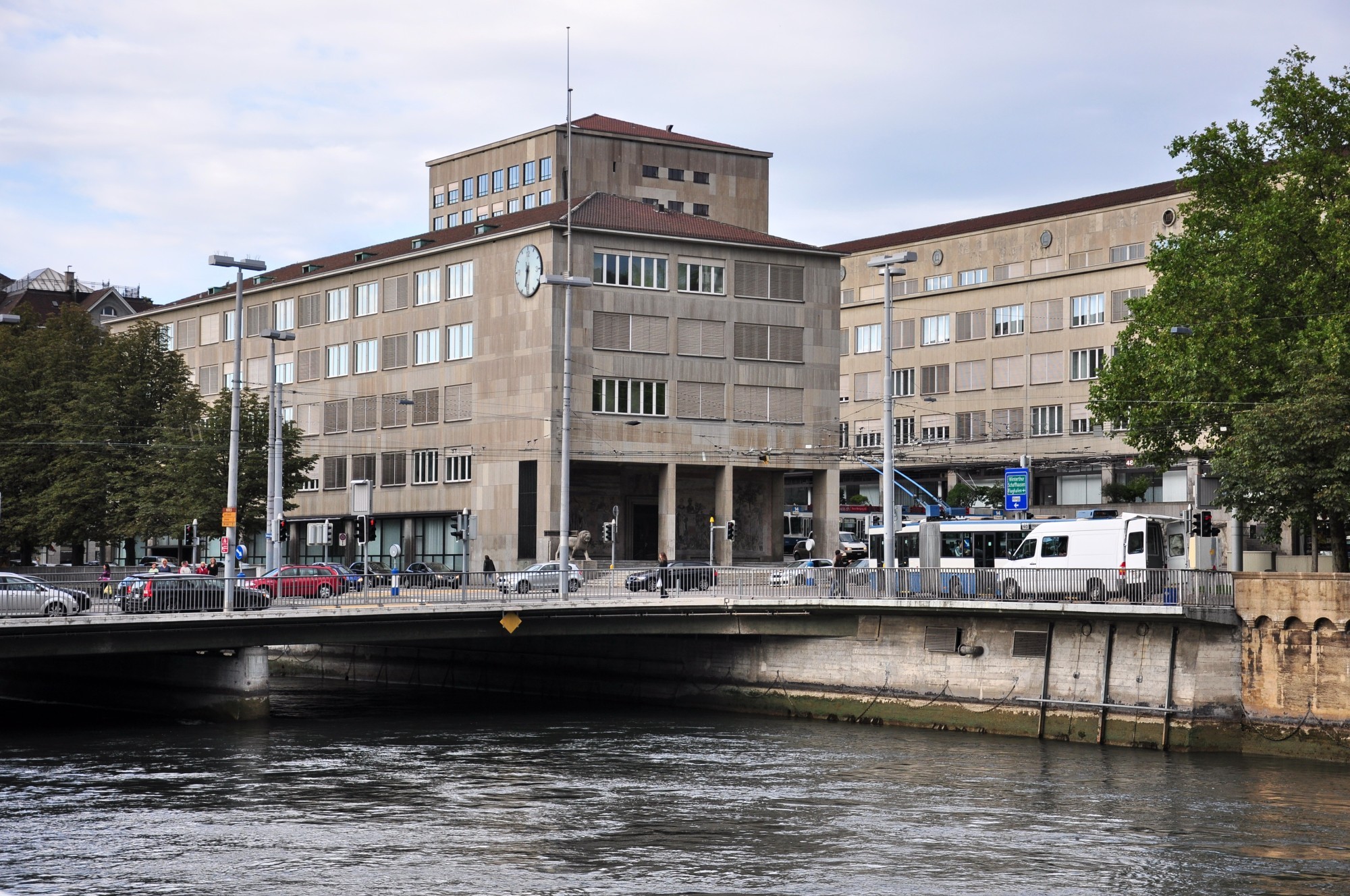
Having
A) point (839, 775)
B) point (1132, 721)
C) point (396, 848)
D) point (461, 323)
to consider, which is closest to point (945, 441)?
point (461, 323)

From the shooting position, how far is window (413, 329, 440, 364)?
9275cm

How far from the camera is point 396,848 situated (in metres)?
28.6

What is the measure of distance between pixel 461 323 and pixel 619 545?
14.4 metres

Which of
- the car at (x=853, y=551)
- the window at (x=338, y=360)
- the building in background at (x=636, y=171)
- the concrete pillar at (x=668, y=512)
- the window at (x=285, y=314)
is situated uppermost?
the building in background at (x=636, y=171)

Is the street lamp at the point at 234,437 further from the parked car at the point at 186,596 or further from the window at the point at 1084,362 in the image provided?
the window at the point at 1084,362

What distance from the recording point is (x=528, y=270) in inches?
3433

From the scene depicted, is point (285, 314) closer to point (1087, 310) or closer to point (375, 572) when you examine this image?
point (375, 572)

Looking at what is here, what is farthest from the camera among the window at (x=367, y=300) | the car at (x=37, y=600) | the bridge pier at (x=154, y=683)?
the window at (x=367, y=300)

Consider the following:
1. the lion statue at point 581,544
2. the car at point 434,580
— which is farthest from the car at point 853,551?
the car at point 434,580

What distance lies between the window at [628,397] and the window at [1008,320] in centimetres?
A: 2994

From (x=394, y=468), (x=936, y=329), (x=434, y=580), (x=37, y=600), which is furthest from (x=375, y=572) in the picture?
(x=936, y=329)

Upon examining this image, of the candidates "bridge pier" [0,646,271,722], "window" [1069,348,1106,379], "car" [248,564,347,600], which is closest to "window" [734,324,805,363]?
"window" [1069,348,1106,379]

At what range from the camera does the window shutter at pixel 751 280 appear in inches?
3563

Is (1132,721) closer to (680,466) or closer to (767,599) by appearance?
(767,599)
